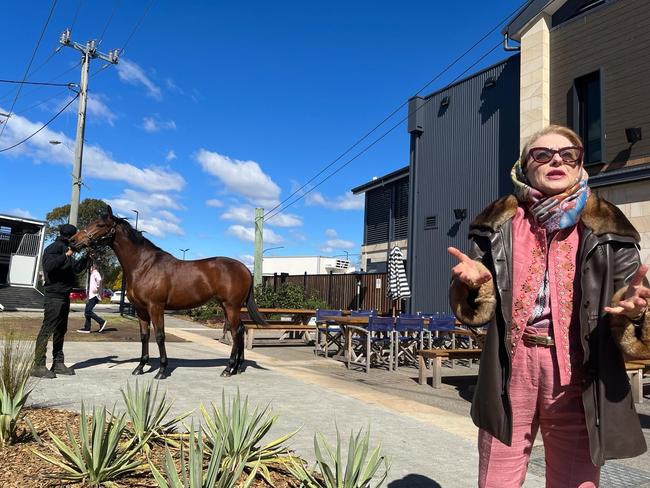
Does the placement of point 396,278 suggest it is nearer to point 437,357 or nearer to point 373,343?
point 373,343

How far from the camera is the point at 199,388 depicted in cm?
695

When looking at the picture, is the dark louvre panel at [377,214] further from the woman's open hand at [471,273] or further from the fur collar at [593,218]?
the woman's open hand at [471,273]

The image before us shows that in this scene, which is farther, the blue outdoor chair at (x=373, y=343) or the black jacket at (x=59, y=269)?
the blue outdoor chair at (x=373, y=343)

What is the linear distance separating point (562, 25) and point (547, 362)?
514 inches

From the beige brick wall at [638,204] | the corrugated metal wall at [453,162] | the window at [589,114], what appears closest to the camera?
the beige brick wall at [638,204]

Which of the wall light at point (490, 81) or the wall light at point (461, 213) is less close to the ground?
the wall light at point (490, 81)

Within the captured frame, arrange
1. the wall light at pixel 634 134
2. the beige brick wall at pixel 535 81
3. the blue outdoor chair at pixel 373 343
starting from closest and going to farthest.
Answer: the blue outdoor chair at pixel 373 343 → the wall light at pixel 634 134 → the beige brick wall at pixel 535 81

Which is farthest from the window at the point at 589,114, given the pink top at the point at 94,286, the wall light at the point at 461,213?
the pink top at the point at 94,286

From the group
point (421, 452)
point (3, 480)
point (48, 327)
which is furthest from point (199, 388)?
point (3, 480)

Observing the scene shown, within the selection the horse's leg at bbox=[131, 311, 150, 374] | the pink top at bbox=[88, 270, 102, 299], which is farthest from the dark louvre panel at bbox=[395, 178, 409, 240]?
the horse's leg at bbox=[131, 311, 150, 374]

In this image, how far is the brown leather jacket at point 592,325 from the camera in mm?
2002

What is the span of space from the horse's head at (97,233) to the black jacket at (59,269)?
202mm

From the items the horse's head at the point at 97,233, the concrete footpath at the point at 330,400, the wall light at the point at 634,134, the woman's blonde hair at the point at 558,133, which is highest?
the wall light at the point at 634,134

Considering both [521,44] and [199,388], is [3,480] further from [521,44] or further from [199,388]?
[521,44]
